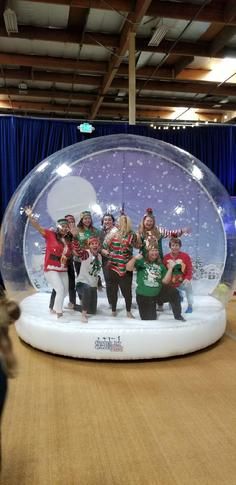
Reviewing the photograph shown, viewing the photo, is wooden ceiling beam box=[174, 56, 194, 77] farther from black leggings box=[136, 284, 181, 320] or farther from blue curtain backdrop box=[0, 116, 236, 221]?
black leggings box=[136, 284, 181, 320]

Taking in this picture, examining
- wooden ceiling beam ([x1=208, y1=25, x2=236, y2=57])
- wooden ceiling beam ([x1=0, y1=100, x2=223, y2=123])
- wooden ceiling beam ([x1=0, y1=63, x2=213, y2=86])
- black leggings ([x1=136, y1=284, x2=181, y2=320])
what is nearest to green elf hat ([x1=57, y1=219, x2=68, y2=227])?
black leggings ([x1=136, y1=284, x2=181, y2=320])

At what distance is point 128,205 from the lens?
15.6 ft

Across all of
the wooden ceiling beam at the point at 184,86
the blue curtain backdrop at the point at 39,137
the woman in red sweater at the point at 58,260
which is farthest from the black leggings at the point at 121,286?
the wooden ceiling beam at the point at 184,86

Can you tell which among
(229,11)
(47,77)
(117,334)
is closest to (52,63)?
(47,77)

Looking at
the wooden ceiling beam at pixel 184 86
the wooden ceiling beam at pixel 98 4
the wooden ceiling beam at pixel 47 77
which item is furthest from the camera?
the wooden ceiling beam at pixel 184 86

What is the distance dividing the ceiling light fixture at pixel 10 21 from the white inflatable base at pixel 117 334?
3.52 meters

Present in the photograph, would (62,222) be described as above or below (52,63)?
below

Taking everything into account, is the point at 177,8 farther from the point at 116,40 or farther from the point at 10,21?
the point at 10,21

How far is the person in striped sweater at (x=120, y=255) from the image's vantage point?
152 inches

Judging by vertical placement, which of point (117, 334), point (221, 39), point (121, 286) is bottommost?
point (117, 334)

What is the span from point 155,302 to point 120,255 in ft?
1.70

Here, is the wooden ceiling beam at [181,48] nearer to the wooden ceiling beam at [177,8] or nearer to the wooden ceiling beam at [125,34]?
the wooden ceiling beam at [125,34]

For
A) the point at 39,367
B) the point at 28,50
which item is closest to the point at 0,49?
the point at 28,50

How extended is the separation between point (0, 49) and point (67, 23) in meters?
1.36
